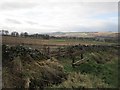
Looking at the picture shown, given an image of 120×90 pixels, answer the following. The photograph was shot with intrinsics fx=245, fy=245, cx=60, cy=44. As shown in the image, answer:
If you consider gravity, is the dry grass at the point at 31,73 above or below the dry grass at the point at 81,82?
above

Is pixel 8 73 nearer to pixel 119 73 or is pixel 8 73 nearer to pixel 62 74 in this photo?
pixel 62 74

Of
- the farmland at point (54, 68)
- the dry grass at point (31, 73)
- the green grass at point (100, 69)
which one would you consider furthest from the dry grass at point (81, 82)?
the green grass at point (100, 69)

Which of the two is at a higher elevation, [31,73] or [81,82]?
[31,73]

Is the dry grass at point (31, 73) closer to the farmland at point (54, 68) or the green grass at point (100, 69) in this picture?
the farmland at point (54, 68)

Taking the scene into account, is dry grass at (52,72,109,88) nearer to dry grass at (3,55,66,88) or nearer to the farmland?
the farmland

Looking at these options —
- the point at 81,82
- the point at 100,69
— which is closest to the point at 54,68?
the point at 81,82

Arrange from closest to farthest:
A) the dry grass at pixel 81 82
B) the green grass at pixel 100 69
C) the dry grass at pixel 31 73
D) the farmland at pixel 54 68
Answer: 1. the dry grass at pixel 31 73
2. the farmland at pixel 54 68
3. the dry grass at pixel 81 82
4. the green grass at pixel 100 69

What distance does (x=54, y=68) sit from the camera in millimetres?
14914

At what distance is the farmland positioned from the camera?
517 inches

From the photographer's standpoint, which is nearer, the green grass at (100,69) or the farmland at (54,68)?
the farmland at (54,68)

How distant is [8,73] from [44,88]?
2116 mm

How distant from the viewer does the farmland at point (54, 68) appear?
43.1 feet

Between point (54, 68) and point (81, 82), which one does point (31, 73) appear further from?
point (81, 82)

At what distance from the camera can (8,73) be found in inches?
517
